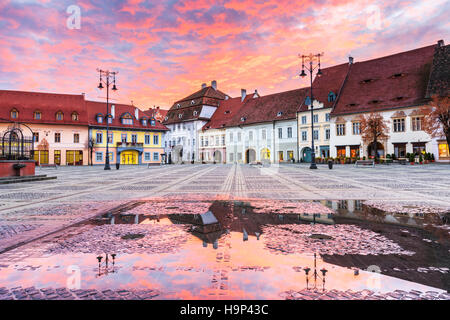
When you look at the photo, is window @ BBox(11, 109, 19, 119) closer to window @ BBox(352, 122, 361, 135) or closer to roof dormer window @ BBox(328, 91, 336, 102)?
roof dormer window @ BBox(328, 91, 336, 102)

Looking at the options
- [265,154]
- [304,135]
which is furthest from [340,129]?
[265,154]

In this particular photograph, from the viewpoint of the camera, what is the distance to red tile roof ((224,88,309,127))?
179 ft

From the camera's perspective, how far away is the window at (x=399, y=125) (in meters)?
40.9

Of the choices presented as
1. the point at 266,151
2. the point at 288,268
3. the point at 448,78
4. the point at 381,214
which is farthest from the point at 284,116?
the point at 288,268

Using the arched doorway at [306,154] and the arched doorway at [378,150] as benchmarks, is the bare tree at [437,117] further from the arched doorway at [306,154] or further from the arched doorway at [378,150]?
the arched doorway at [306,154]

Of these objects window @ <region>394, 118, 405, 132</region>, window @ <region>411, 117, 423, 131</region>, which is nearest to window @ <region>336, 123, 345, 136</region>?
window @ <region>394, 118, 405, 132</region>

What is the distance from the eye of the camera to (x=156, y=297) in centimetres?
247

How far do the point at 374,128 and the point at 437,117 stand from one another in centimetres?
686

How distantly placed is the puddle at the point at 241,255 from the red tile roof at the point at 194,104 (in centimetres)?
6466

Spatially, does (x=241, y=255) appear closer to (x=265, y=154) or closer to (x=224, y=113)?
(x=265, y=154)

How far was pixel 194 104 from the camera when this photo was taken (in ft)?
234

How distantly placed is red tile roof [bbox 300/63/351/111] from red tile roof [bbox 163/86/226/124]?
2538 cm
